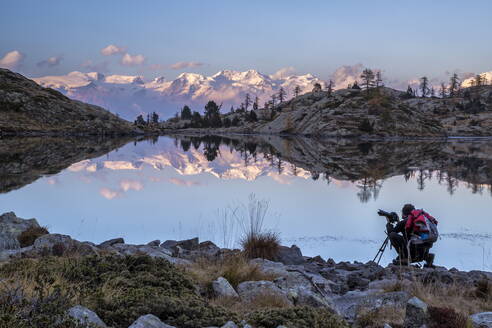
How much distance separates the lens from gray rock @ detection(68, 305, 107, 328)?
4523mm

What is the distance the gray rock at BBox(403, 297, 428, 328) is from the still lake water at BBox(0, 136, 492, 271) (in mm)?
8014

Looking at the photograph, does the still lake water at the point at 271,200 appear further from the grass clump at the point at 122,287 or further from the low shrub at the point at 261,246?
the grass clump at the point at 122,287

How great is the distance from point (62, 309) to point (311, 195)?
73.8 feet

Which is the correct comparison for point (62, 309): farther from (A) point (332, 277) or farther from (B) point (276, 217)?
(B) point (276, 217)

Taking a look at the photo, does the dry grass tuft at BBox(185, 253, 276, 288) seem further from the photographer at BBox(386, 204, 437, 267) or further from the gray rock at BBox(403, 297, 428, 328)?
the photographer at BBox(386, 204, 437, 267)

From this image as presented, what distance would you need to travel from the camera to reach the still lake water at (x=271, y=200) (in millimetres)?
16594

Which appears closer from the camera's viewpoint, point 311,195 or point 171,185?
point 311,195

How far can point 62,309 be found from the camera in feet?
15.2

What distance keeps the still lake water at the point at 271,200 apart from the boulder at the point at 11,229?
2.55 metres

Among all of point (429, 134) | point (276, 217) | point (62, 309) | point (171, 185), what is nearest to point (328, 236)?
point (276, 217)

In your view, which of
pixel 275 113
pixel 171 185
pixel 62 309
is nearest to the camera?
pixel 62 309

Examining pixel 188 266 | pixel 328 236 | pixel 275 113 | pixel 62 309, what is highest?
pixel 275 113

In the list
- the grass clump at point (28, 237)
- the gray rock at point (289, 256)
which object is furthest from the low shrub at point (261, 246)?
the grass clump at point (28, 237)

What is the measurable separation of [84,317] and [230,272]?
14.5ft
